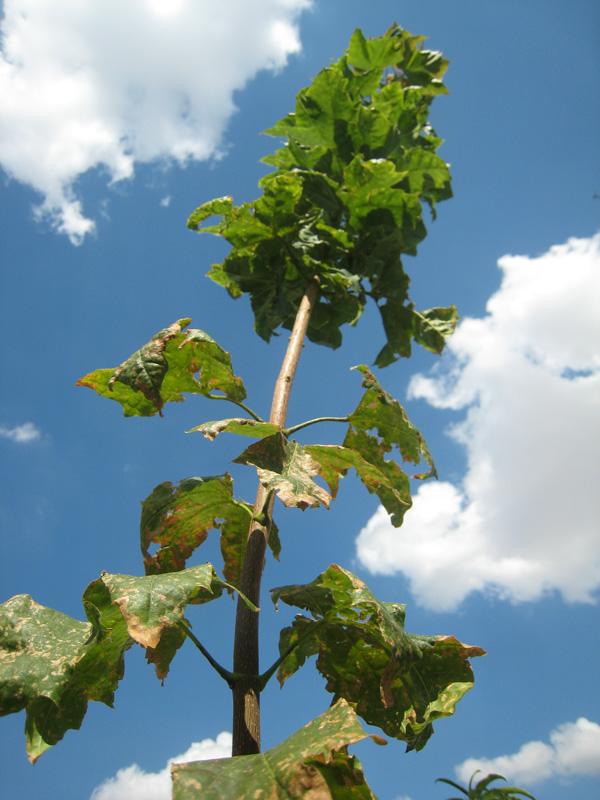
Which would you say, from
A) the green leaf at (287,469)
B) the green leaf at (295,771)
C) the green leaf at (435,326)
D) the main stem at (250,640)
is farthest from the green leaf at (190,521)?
the green leaf at (435,326)

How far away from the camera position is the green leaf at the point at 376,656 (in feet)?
5.19

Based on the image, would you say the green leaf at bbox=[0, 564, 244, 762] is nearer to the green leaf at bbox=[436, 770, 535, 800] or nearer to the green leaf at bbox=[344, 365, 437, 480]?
the green leaf at bbox=[344, 365, 437, 480]

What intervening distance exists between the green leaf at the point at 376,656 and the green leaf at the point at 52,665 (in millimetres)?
521

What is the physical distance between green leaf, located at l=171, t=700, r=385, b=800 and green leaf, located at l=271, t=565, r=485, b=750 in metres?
0.38

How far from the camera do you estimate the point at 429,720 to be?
1.60m

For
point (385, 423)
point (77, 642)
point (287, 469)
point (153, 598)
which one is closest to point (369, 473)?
point (385, 423)

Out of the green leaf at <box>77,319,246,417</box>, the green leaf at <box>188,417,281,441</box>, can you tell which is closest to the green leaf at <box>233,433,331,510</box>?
the green leaf at <box>188,417,281,441</box>

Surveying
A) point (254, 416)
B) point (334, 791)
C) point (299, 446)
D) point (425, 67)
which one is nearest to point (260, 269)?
point (254, 416)

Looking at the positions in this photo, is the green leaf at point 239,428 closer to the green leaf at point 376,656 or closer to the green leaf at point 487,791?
the green leaf at point 376,656

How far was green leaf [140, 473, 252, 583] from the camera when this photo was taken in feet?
6.20

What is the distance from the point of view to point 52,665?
1.30m

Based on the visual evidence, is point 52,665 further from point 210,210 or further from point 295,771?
point 210,210

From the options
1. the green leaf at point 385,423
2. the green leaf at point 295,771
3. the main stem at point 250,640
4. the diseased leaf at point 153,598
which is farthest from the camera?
the green leaf at point 385,423

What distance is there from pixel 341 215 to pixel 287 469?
1798 mm
